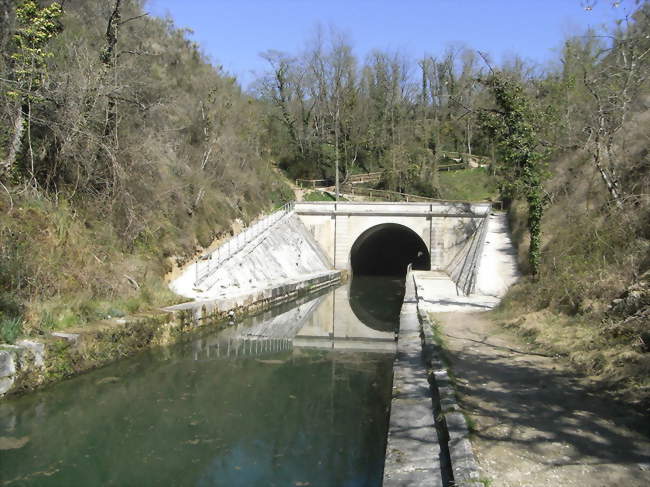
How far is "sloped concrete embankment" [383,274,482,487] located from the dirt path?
179mm

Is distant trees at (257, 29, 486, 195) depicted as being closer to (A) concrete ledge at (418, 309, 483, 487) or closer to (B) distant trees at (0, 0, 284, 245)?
(B) distant trees at (0, 0, 284, 245)

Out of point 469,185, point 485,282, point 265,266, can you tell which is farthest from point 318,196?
point 485,282

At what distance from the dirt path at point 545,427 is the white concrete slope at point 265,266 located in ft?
34.1

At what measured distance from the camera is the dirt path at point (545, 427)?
15.0 ft

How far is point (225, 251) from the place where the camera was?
21391 millimetres

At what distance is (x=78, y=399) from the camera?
887 centimetres

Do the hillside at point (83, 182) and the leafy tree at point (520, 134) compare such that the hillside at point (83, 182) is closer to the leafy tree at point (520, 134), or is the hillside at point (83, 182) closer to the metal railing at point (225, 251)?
the metal railing at point (225, 251)

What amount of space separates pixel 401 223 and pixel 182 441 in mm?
26517

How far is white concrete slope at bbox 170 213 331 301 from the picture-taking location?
1770 centimetres

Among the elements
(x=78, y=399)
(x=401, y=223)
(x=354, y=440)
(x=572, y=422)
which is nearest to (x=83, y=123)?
(x=78, y=399)

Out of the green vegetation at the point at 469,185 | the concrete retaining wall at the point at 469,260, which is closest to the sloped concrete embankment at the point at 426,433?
the concrete retaining wall at the point at 469,260

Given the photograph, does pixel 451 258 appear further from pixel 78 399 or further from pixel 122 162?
pixel 78 399

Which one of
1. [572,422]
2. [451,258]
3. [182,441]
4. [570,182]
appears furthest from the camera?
[451,258]

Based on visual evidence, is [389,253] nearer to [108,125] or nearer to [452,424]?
[108,125]
